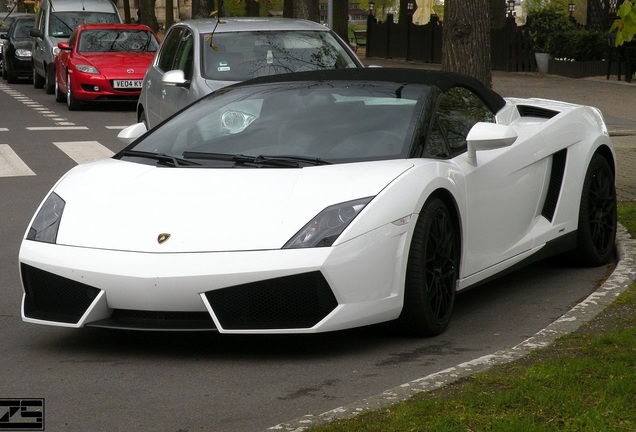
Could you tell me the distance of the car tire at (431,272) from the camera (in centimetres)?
604

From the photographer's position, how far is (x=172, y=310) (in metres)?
5.72

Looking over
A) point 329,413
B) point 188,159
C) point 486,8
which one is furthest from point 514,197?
point 486,8

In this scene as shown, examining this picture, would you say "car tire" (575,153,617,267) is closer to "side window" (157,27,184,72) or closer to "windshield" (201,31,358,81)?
"windshield" (201,31,358,81)

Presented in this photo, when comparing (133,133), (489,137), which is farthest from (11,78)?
(489,137)

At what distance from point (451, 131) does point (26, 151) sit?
9.88 metres

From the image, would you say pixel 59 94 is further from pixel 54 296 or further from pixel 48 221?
pixel 54 296

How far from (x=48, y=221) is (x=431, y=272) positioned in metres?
1.84

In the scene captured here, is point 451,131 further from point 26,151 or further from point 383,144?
point 26,151

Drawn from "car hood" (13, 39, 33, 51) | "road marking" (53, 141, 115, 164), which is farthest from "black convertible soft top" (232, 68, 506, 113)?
"car hood" (13, 39, 33, 51)

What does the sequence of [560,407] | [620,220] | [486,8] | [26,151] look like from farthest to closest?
[26,151]
[486,8]
[620,220]
[560,407]

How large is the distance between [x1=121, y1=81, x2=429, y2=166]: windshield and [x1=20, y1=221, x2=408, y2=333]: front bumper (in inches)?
31.9

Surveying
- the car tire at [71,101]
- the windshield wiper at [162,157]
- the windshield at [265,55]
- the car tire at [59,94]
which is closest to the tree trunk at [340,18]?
the car tire at [59,94]

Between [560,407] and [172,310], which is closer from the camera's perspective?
[560,407]

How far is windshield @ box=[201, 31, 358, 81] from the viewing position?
1266cm
